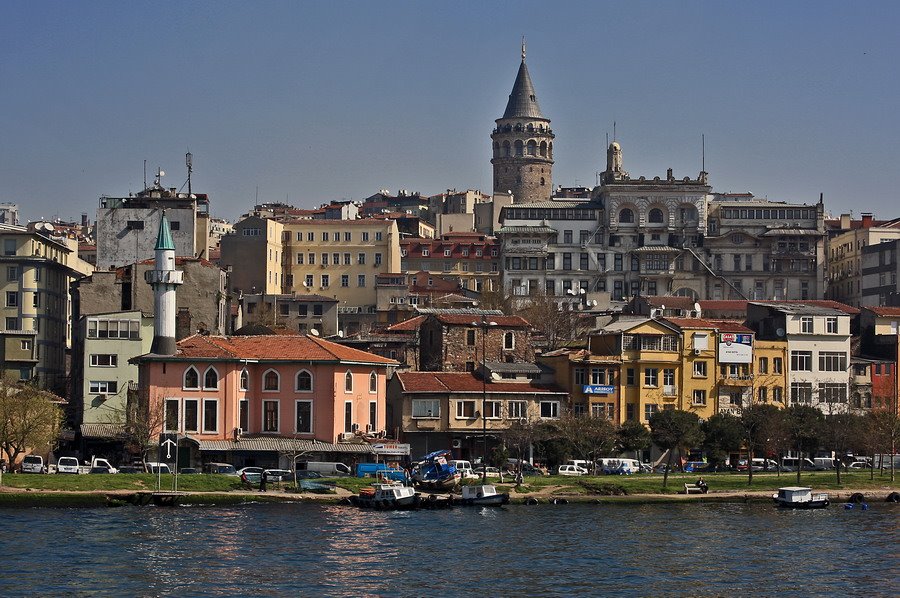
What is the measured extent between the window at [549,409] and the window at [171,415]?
71.0 feet

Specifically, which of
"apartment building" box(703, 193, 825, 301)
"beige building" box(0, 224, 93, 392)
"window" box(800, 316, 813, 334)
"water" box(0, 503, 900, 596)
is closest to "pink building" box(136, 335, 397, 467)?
"water" box(0, 503, 900, 596)

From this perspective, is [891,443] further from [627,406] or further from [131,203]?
[131,203]

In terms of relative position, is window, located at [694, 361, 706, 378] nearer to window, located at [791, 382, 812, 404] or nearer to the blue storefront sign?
the blue storefront sign

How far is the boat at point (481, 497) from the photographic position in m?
78.1

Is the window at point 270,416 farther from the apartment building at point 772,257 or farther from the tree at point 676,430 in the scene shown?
the apartment building at point 772,257

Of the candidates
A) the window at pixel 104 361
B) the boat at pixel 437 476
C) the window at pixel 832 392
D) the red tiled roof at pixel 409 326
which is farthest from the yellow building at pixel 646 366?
the window at pixel 104 361

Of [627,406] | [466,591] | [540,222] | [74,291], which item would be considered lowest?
[466,591]

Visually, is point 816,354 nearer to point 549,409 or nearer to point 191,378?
point 549,409

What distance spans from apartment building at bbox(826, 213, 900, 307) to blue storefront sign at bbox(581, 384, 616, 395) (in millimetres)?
54127

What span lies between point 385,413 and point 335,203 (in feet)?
319

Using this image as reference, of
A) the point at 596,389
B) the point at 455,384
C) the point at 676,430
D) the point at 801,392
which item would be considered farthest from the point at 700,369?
the point at 455,384

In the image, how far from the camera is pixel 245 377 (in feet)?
297

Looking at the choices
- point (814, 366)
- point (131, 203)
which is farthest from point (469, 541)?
point (131, 203)

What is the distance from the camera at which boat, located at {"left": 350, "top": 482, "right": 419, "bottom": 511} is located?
76250 millimetres
